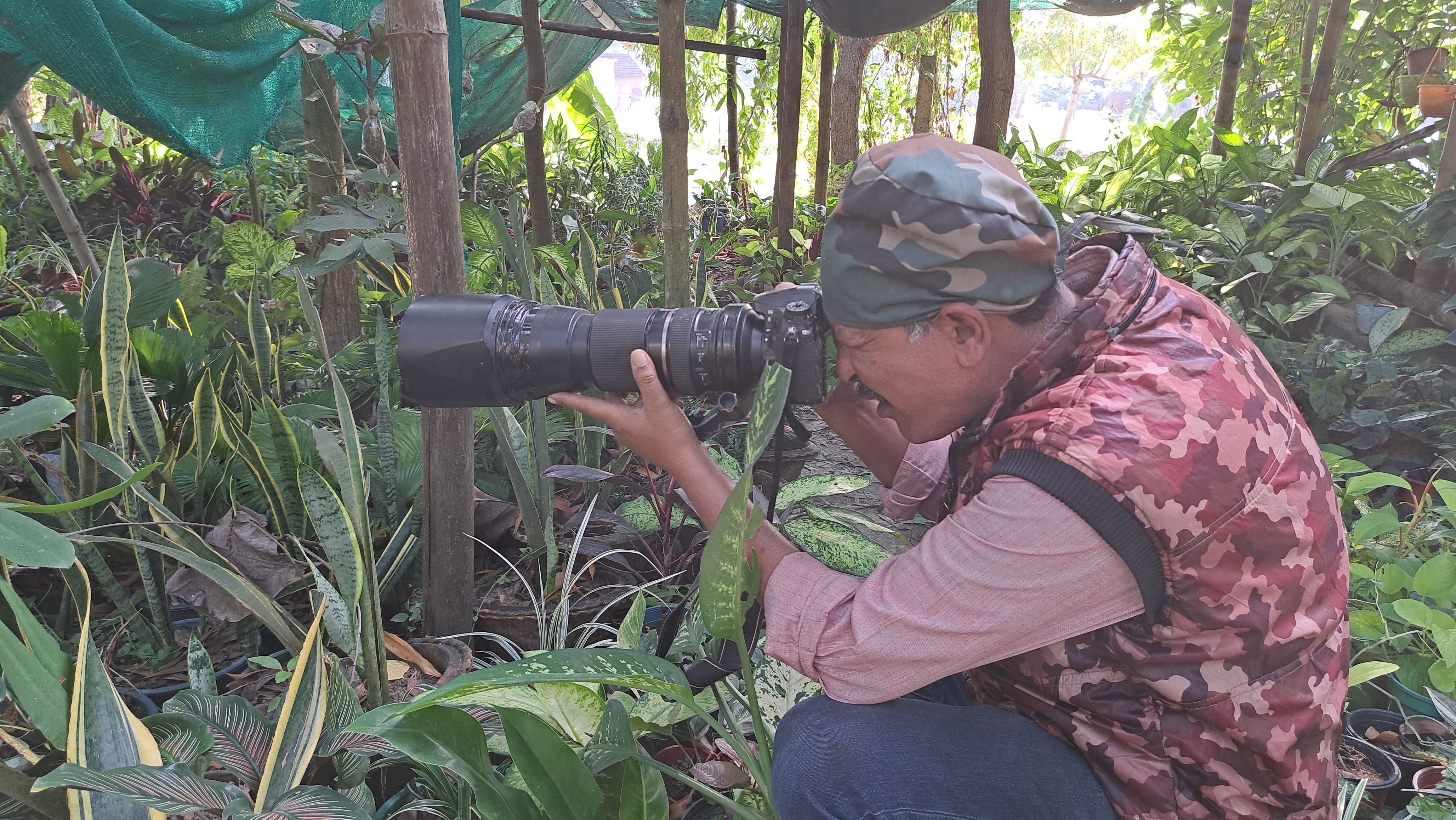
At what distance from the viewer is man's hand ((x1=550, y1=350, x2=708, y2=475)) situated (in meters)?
0.94

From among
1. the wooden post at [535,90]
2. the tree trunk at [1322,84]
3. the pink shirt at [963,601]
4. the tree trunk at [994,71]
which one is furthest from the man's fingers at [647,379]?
the tree trunk at [1322,84]

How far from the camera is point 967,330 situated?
2.71 feet

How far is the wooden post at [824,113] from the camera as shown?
A: 391cm

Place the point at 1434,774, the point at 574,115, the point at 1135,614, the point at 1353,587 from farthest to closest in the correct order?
1. the point at 574,115
2. the point at 1353,587
3. the point at 1434,774
4. the point at 1135,614

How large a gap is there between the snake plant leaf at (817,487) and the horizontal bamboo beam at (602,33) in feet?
3.09

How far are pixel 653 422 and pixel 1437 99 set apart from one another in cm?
306

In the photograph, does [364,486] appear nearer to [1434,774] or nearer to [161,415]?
[161,415]

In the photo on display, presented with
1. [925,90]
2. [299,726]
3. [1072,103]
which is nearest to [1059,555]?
[299,726]

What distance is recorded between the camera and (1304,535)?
2.47 ft

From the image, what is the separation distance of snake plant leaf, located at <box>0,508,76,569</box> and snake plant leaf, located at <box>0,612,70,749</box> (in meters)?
0.07

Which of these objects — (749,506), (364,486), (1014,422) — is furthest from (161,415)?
(1014,422)

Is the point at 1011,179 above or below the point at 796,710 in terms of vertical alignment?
above

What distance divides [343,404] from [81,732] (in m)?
0.41

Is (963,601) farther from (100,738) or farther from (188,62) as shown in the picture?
(188,62)
